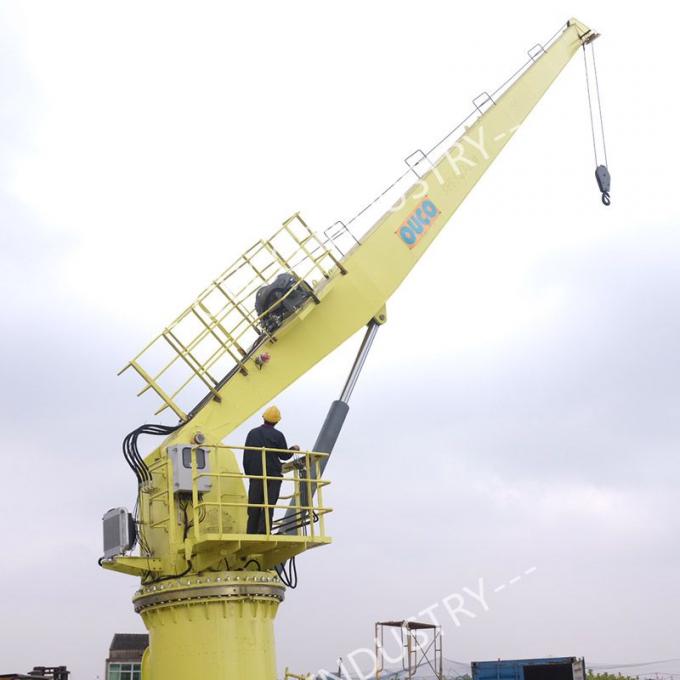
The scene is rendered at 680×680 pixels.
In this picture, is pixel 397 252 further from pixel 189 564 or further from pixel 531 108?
pixel 189 564

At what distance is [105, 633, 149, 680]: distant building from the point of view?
705 inches

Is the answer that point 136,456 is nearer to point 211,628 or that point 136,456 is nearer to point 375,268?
point 211,628

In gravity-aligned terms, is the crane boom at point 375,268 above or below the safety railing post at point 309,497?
above

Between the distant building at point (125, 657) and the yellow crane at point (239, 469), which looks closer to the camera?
the yellow crane at point (239, 469)

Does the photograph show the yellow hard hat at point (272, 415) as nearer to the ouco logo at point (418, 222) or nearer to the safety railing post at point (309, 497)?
the safety railing post at point (309, 497)

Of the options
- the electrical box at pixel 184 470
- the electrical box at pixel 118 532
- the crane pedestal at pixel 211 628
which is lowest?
the crane pedestal at pixel 211 628

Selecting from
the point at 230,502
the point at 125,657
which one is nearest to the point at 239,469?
the point at 230,502

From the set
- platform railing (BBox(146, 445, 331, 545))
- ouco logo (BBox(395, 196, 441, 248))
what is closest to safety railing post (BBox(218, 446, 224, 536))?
platform railing (BBox(146, 445, 331, 545))

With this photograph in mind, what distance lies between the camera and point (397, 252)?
13516 millimetres

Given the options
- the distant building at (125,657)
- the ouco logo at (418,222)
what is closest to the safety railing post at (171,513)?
the ouco logo at (418,222)

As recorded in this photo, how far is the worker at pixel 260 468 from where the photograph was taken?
35.8 ft

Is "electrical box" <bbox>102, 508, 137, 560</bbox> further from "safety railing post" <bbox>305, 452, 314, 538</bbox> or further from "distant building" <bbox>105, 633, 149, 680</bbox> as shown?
"distant building" <bbox>105, 633, 149, 680</bbox>

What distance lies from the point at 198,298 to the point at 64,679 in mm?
6711

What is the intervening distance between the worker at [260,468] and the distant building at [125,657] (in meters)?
7.87
